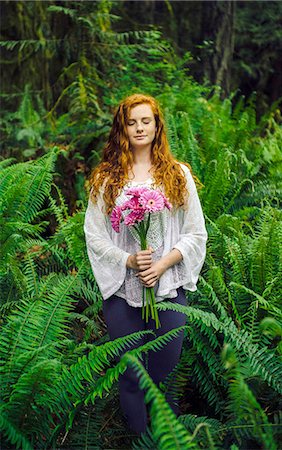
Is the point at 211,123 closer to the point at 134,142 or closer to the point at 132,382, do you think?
the point at 134,142

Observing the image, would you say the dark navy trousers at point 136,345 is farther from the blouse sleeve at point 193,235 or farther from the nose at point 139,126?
the nose at point 139,126

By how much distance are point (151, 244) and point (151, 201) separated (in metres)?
0.23

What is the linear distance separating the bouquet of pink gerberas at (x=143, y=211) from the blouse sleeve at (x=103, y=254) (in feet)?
0.35

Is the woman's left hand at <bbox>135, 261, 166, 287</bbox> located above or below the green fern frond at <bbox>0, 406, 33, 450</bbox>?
above

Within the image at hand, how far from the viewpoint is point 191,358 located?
2.82 metres

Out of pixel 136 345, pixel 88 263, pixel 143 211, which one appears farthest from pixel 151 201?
pixel 88 263

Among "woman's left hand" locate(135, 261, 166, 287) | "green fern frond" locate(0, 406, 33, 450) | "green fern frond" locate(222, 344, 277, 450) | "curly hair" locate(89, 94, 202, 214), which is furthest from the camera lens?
"curly hair" locate(89, 94, 202, 214)

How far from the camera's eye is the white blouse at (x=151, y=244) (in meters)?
2.39

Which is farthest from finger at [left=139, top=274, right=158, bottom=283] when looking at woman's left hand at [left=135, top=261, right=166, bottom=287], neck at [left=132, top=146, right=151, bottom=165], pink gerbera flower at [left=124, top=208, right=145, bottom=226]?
neck at [left=132, top=146, right=151, bottom=165]

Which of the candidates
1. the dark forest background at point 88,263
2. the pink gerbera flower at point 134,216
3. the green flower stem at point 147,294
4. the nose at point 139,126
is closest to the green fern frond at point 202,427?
the dark forest background at point 88,263

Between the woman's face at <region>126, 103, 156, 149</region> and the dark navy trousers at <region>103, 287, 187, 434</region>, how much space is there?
2.16 feet

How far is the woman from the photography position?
2.39 m

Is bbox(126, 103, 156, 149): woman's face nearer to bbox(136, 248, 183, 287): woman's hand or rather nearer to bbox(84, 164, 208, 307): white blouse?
bbox(84, 164, 208, 307): white blouse

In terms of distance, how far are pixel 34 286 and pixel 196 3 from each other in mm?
7788
